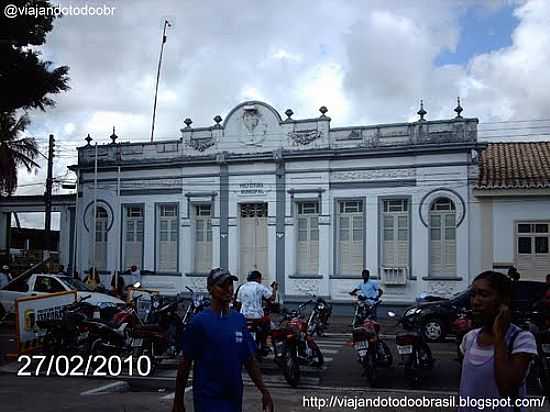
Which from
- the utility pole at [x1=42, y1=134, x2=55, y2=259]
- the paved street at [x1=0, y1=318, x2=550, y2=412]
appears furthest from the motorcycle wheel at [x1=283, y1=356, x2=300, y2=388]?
the utility pole at [x1=42, y1=134, x2=55, y2=259]

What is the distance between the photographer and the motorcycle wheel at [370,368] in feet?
36.5

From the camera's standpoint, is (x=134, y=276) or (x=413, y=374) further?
(x=134, y=276)

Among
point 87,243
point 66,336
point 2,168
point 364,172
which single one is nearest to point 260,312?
point 66,336

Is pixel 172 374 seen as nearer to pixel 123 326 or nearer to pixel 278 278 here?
pixel 123 326

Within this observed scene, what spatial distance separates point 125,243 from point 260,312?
15854mm

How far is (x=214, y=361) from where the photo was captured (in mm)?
4969

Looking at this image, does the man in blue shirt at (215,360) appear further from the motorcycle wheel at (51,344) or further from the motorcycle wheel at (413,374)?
the motorcycle wheel at (51,344)

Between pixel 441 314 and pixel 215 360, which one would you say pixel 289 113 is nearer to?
pixel 441 314

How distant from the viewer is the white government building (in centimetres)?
2259

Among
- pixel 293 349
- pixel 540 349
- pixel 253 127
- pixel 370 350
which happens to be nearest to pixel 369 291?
pixel 370 350

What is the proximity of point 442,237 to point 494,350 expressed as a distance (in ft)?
65.5

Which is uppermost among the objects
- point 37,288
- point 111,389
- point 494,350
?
point 494,350

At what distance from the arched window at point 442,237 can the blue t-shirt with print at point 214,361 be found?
18753 millimetres

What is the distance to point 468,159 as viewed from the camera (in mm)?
22688
